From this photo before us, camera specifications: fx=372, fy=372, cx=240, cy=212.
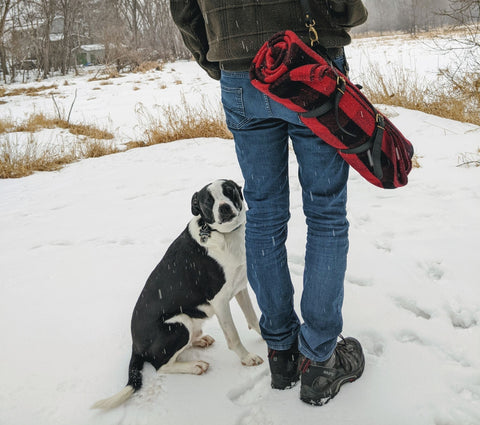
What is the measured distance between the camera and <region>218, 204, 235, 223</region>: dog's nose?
1.72 m

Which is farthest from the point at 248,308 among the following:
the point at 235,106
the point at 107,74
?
the point at 107,74

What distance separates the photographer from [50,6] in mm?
20328

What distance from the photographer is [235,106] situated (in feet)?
4.25

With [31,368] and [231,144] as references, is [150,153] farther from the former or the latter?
[31,368]

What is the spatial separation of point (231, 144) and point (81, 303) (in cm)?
375

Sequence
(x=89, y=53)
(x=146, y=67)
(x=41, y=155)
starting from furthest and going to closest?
(x=89, y=53)
(x=146, y=67)
(x=41, y=155)

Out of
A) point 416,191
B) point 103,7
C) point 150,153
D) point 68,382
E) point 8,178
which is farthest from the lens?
point 103,7

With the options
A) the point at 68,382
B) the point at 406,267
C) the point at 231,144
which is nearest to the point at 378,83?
the point at 231,144

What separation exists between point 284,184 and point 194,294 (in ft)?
2.27

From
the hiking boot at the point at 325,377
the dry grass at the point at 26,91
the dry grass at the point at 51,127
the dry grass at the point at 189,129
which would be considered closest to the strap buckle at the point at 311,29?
the hiking boot at the point at 325,377

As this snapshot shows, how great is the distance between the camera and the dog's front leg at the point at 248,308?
1.91m

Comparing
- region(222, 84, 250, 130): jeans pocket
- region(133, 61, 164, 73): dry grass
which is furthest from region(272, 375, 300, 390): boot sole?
region(133, 61, 164, 73): dry grass

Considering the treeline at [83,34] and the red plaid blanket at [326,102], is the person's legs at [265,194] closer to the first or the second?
the red plaid blanket at [326,102]

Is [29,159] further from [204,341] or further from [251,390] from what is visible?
[251,390]
